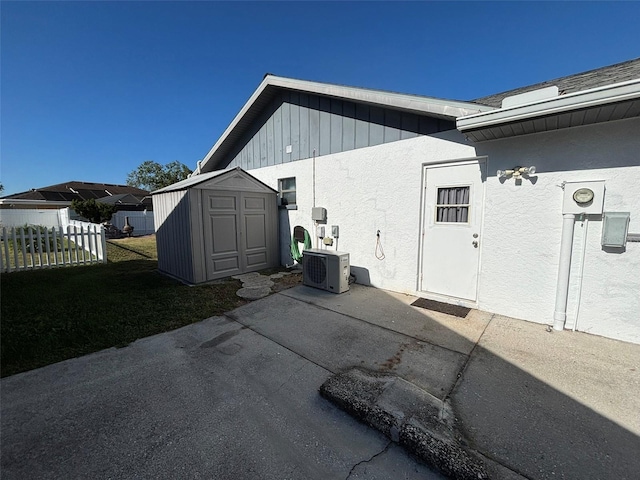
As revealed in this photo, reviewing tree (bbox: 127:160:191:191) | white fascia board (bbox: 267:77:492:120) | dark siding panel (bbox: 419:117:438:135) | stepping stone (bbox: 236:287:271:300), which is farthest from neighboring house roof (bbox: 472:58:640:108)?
tree (bbox: 127:160:191:191)

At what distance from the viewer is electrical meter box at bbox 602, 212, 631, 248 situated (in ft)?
9.91

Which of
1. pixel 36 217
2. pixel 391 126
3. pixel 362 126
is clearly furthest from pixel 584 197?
pixel 36 217

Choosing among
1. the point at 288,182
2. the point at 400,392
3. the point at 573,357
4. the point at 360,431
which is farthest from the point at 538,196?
the point at 288,182

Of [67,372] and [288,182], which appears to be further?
[288,182]

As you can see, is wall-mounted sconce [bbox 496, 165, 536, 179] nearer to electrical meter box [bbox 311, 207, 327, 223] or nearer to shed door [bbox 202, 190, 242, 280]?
electrical meter box [bbox 311, 207, 327, 223]

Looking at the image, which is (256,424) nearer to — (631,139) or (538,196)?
(538,196)

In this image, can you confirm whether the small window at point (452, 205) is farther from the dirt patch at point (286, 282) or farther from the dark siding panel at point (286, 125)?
the dark siding panel at point (286, 125)

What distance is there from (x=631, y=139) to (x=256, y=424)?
5.03 metres

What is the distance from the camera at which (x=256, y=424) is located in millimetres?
1955

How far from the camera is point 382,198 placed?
16.7ft

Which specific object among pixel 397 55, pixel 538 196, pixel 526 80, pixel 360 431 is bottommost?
pixel 360 431

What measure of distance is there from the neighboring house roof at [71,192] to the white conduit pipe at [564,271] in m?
29.4

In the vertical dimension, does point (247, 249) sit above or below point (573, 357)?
above

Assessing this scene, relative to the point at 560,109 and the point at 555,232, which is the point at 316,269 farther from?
the point at 560,109
